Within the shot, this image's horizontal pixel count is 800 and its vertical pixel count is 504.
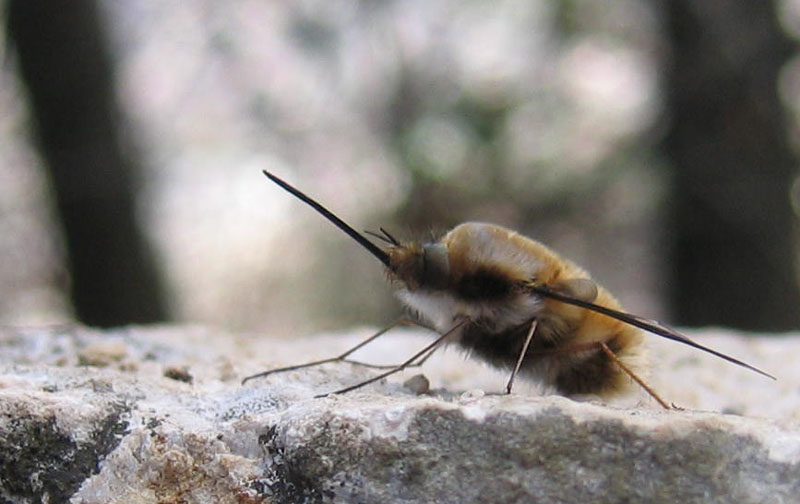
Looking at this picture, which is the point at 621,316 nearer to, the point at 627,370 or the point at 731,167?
the point at 627,370

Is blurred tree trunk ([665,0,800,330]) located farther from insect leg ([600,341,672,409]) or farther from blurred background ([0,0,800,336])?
insect leg ([600,341,672,409])

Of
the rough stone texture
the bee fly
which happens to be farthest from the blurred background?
the rough stone texture

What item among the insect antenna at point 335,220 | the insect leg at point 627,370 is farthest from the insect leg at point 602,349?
the insect antenna at point 335,220

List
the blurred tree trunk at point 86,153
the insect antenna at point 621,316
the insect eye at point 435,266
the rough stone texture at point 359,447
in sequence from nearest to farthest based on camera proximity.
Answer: the rough stone texture at point 359,447 → the insect antenna at point 621,316 → the insect eye at point 435,266 → the blurred tree trunk at point 86,153

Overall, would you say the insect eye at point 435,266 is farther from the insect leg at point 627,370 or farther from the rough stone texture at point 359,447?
the insect leg at point 627,370

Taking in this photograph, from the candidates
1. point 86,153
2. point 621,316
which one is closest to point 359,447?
point 621,316

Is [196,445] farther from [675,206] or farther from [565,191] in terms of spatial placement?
[565,191]

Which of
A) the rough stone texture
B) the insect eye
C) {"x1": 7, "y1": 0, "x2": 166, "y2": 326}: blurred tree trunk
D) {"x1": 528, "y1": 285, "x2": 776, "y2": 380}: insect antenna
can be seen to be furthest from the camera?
{"x1": 7, "y1": 0, "x2": 166, "y2": 326}: blurred tree trunk
